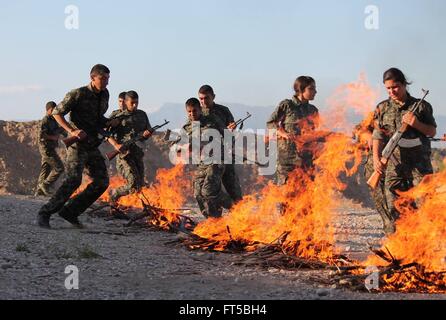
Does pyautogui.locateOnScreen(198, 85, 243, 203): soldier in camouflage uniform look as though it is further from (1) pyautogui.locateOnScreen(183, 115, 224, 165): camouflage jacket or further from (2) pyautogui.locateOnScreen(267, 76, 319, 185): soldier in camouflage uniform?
(2) pyautogui.locateOnScreen(267, 76, 319, 185): soldier in camouflage uniform

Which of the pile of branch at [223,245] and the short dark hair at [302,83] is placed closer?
the pile of branch at [223,245]

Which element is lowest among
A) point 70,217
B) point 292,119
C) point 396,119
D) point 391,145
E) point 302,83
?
point 70,217

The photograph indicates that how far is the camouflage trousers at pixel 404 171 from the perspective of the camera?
6566 millimetres

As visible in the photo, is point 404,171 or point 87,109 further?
point 87,109

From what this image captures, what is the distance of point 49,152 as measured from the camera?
14.6 m

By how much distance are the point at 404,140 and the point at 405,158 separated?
7.7 inches

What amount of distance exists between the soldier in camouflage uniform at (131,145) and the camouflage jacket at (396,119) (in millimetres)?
4923

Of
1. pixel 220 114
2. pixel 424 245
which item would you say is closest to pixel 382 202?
pixel 424 245

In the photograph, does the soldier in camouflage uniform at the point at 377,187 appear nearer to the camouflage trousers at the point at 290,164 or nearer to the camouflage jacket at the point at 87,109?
the camouflage trousers at the point at 290,164

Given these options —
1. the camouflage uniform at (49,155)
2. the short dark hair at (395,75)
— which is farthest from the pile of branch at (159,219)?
the camouflage uniform at (49,155)

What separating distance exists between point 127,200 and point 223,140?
2946 millimetres

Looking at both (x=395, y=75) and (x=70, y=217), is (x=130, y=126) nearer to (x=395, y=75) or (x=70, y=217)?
(x=70, y=217)

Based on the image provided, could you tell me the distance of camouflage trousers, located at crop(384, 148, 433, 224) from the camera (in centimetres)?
657
